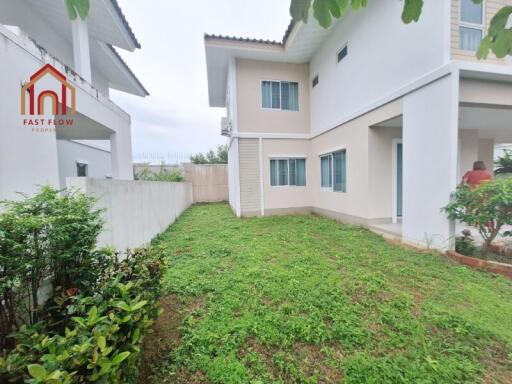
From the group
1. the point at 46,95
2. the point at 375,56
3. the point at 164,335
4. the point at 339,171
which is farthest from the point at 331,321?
the point at 375,56

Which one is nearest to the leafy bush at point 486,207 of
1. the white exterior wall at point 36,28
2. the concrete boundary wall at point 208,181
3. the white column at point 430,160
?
the white column at point 430,160

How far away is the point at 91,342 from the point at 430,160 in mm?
5511

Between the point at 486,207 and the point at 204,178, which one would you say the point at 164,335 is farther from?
the point at 204,178

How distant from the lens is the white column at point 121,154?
251 inches

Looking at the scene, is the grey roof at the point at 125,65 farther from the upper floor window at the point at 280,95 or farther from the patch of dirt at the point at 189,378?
the patch of dirt at the point at 189,378

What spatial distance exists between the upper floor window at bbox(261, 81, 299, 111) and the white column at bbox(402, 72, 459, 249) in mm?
4645

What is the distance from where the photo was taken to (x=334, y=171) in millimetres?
7574

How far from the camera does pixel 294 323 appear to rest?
91.5 inches

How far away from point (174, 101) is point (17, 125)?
49.1 ft

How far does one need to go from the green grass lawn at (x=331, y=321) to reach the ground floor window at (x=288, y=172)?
15.5 ft

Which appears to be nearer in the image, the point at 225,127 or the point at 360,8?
the point at 360,8

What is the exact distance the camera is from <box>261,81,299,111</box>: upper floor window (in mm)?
8562

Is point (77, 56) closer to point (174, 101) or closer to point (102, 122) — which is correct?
point (102, 122)

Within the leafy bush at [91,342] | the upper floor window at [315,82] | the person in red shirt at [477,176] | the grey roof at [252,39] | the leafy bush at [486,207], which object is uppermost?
the grey roof at [252,39]
